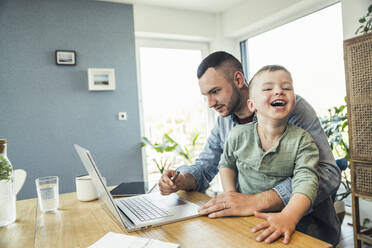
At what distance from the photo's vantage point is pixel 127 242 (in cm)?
73

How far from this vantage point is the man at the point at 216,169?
3.01ft

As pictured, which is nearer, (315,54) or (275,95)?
(275,95)

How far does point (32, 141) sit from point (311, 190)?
295 centimetres

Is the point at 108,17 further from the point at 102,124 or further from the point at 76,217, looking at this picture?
the point at 76,217

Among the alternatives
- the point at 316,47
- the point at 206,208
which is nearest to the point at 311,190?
the point at 206,208

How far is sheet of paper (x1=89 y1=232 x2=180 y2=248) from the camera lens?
2.30 feet

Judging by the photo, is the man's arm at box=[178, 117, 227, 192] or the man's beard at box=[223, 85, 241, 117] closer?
the man's arm at box=[178, 117, 227, 192]

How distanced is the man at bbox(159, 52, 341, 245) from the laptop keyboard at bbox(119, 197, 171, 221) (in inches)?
4.3

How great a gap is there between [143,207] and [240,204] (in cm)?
36

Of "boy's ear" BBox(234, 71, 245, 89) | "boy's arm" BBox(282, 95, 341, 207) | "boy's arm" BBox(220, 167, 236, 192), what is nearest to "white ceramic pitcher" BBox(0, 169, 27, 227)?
"boy's arm" BBox(220, 167, 236, 192)

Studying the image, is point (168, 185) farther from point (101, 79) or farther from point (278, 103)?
point (101, 79)

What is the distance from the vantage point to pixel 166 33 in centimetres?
366

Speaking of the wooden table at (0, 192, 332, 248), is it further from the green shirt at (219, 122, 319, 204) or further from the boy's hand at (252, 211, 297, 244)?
the green shirt at (219, 122, 319, 204)

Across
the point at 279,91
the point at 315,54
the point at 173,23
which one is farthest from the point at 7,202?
the point at 173,23
